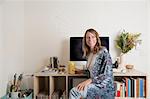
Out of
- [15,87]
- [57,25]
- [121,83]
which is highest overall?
[57,25]

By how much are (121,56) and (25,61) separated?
59.1 inches

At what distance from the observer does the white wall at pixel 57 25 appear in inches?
121

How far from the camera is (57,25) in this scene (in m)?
3.12

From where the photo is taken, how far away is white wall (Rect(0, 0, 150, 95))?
307cm

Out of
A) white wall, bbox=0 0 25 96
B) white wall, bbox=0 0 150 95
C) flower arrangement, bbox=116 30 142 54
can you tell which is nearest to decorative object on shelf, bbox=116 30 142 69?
flower arrangement, bbox=116 30 142 54

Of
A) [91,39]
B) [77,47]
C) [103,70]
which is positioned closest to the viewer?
[103,70]

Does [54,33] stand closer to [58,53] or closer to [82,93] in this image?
[58,53]

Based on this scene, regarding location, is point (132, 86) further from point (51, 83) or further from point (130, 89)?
point (51, 83)

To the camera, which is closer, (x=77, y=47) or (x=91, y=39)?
(x=91, y=39)

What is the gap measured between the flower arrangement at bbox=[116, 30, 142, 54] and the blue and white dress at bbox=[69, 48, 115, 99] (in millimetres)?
935

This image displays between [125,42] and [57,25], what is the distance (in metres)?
1.08

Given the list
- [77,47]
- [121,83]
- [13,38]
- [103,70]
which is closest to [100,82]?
[103,70]

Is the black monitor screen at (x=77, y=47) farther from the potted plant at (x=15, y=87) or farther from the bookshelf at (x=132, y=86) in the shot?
the potted plant at (x=15, y=87)

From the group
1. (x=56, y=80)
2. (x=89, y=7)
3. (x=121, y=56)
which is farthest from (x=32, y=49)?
(x=121, y=56)
